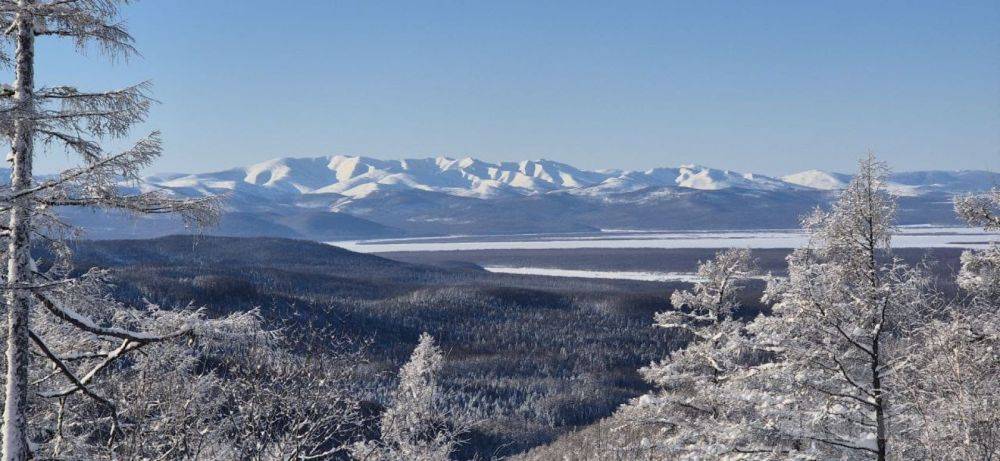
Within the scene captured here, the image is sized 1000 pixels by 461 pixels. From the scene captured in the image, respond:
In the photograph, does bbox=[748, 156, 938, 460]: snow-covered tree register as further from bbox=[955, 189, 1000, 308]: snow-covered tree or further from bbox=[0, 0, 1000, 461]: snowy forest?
bbox=[955, 189, 1000, 308]: snow-covered tree

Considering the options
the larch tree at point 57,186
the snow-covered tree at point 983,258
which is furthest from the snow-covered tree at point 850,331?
the larch tree at point 57,186

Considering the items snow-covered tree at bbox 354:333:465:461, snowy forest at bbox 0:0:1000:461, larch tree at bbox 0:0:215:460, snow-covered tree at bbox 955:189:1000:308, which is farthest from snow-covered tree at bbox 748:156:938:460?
snow-covered tree at bbox 354:333:465:461

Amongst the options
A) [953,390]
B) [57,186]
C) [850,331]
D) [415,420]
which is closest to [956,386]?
[953,390]

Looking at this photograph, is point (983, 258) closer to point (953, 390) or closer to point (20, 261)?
point (953, 390)

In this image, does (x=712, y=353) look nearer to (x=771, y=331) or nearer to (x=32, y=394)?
(x=771, y=331)

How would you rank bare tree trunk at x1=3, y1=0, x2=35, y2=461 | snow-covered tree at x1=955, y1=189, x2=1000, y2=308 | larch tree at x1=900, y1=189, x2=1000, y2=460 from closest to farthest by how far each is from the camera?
1. bare tree trunk at x1=3, y1=0, x2=35, y2=461
2. larch tree at x1=900, y1=189, x2=1000, y2=460
3. snow-covered tree at x1=955, y1=189, x2=1000, y2=308

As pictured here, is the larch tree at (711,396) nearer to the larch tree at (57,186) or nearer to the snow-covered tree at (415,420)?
the snow-covered tree at (415,420)
